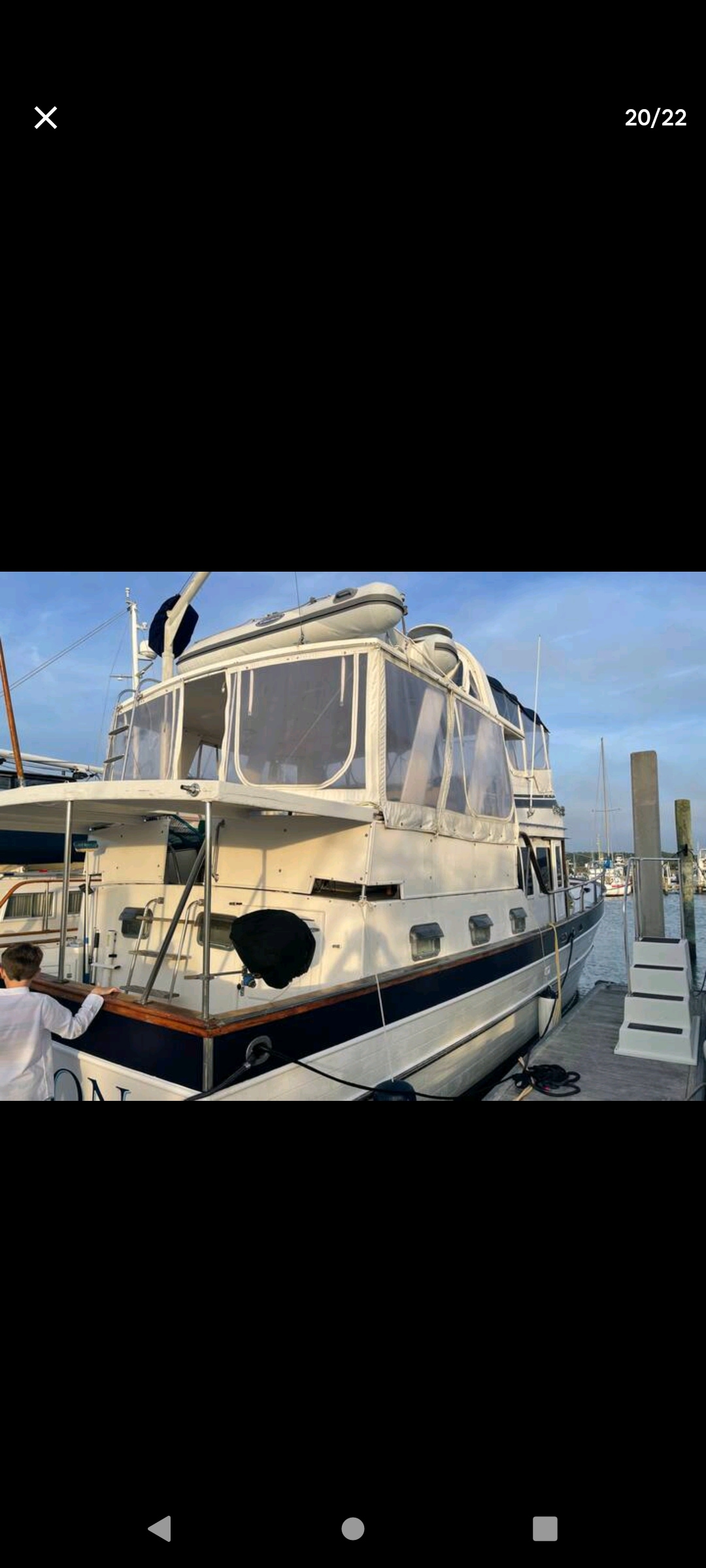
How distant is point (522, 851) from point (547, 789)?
307cm

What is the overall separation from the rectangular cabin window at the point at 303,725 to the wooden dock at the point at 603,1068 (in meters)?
1.96

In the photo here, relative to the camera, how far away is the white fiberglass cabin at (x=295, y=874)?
2400mm

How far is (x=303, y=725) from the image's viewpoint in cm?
354

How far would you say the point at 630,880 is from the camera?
5516mm

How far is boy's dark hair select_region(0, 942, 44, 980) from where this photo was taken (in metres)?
2.08

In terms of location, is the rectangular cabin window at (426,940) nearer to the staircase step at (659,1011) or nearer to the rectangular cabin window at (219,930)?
the rectangular cabin window at (219,930)

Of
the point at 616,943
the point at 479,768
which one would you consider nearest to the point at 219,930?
the point at 479,768

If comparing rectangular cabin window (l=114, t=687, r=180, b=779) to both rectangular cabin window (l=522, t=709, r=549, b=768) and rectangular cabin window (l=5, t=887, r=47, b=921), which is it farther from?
rectangular cabin window (l=522, t=709, r=549, b=768)

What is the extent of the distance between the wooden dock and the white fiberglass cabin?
0.41m

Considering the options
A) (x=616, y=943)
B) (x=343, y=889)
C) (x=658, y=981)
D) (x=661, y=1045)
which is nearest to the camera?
(x=343, y=889)

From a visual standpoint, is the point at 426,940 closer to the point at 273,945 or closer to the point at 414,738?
the point at 414,738

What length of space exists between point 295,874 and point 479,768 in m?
1.96
